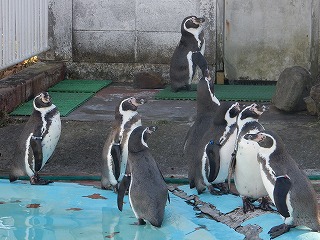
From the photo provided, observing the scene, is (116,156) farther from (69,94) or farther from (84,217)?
(69,94)

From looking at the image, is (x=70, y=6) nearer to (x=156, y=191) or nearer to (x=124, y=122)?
(x=124, y=122)

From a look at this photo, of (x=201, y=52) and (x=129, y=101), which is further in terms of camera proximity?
(x=201, y=52)

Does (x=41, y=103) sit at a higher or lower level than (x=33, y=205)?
higher

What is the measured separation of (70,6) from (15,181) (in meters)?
3.87

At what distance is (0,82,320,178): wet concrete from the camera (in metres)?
7.33

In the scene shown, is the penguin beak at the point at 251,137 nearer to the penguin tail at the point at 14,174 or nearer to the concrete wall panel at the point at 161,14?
the penguin tail at the point at 14,174

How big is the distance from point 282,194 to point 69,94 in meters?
4.82

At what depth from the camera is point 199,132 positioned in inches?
265

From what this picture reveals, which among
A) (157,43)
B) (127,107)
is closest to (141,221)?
(127,107)

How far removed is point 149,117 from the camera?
28.0 ft

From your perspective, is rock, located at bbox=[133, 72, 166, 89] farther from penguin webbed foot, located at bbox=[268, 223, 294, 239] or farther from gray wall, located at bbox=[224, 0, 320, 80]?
penguin webbed foot, located at bbox=[268, 223, 294, 239]

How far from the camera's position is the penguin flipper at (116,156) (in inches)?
257

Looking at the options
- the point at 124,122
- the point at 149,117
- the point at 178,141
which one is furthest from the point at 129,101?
the point at 149,117

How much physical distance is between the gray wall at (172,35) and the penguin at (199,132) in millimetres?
3277
